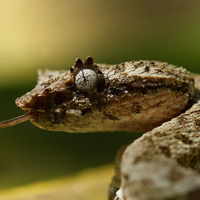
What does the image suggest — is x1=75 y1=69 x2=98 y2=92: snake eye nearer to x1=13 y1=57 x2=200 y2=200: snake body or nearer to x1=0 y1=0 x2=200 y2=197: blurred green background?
x1=13 y1=57 x2=200 y2=200: snake body

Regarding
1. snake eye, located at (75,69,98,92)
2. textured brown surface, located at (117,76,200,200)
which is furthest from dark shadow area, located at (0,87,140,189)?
textured brown surface, located at (117,76,200,200)

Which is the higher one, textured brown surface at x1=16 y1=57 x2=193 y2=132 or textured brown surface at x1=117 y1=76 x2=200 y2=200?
textured brown surface at x1=16 y1=57 x2=193 y2=132

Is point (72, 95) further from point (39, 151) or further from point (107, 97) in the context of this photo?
point (39, 151)

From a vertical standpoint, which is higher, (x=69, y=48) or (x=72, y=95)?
(x=72, y=95)

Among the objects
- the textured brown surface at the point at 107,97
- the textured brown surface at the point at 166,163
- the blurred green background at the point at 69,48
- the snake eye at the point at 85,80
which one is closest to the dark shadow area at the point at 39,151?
the blurred green background at the point at 69,48

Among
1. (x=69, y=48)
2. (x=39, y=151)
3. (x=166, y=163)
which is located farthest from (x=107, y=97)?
(x=69, y=48)

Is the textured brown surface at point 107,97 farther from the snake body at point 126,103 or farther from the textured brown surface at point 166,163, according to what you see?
the textured brown surface at point 166,163
